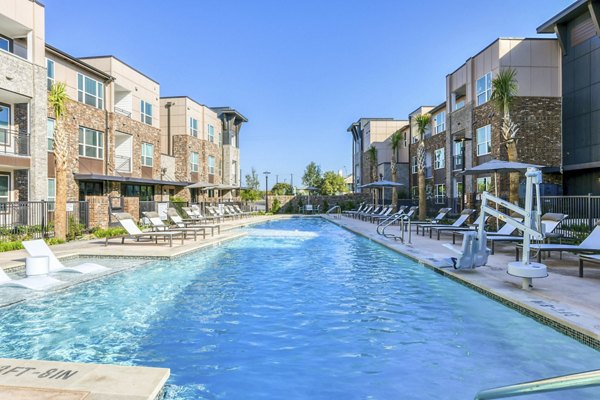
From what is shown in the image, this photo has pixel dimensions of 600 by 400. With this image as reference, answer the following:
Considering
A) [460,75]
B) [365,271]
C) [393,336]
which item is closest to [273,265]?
[365,271]

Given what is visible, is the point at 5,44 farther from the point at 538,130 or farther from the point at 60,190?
the point at 538,130

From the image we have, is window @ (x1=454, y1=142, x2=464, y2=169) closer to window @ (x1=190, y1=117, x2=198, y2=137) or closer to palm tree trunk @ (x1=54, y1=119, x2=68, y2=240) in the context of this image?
window @ (x1=190, y1=117, x2=198, y2=137)

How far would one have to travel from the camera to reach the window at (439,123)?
102 ft

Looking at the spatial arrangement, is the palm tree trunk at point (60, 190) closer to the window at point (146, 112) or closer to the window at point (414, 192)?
the window at point (146, 112)

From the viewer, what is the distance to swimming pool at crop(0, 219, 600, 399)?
13.3 feet

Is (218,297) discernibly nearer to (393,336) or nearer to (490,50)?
(393,336)

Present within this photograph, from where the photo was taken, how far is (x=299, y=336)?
5336mm

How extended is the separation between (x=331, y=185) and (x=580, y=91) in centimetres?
4284

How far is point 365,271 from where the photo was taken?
31.8 ft

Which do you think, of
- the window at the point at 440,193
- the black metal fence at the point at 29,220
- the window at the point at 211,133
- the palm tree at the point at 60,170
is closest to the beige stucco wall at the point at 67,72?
the palm tree at the point at 60,170

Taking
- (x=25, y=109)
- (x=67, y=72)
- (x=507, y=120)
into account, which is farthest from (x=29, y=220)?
(x=507, y=120)

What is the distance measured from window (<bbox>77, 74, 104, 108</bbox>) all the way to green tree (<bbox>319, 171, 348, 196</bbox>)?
39726 millimetres

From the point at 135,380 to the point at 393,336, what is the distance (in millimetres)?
3328

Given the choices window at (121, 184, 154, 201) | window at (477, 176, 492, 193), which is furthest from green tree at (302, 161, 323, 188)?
window at (477, 176, 492, 193)
